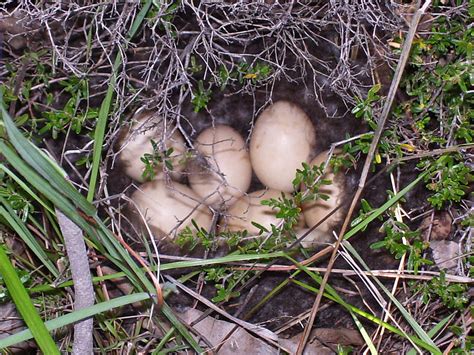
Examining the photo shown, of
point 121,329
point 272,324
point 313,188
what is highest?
point 313,188

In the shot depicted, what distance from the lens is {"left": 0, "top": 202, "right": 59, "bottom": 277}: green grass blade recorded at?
Answer: 3.59 ft

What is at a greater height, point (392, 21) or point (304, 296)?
point (392, 21)

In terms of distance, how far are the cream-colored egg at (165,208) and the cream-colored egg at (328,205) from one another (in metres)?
0.22

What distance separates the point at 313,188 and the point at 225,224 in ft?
0.65

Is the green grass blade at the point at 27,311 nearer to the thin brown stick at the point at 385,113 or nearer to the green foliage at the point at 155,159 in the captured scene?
the green foliage at the point at 155,159

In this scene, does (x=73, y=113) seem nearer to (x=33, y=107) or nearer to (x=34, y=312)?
(x=33, y=107)

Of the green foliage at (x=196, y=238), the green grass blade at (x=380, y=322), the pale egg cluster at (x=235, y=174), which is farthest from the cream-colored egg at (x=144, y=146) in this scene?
the green grass blade at (x=380, y=322)

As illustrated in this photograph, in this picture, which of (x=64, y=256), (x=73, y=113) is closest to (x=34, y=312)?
(x=64, y=256)

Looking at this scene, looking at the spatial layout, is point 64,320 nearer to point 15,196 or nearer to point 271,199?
point 15,196

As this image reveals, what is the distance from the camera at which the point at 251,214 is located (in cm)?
134

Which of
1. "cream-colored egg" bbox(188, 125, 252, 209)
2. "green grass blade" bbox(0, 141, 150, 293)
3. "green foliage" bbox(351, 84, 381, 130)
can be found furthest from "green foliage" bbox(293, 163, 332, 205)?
"green grass blade" bbox(0, 141, 150, 293)

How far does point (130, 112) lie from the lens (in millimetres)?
1207

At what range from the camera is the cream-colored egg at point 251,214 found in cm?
132

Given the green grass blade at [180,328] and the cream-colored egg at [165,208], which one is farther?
the cream-colored egg at [165,208]
